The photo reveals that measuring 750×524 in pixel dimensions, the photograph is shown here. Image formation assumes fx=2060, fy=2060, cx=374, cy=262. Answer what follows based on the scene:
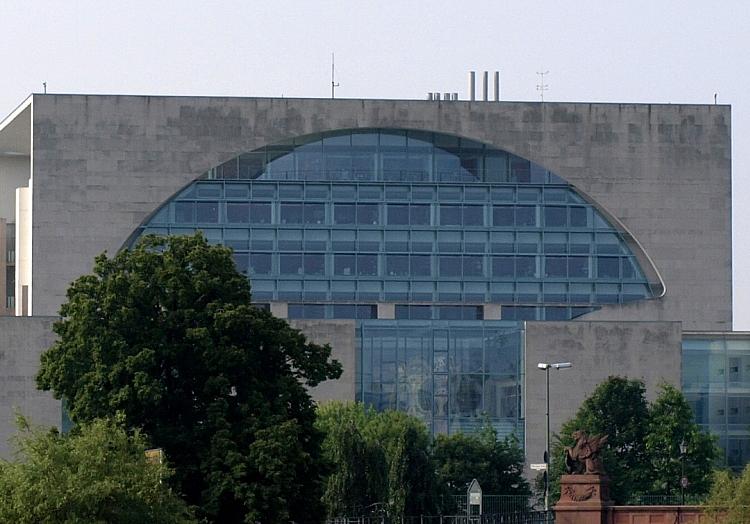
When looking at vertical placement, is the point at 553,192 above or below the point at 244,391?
above

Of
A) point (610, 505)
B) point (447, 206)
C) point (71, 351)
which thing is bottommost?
point (610, 505)

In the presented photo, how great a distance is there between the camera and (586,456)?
72125 mm

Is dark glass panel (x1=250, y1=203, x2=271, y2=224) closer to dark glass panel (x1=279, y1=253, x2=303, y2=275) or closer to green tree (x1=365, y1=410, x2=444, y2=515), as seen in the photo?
dark glass panel (x1=279, y1=253, x2=303, y2=275)

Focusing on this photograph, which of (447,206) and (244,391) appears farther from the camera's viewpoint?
(447,206)

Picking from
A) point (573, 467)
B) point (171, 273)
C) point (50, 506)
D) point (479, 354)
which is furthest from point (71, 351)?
point (479, 354)

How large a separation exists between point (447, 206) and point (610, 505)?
40.0 metres

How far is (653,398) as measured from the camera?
106 metres

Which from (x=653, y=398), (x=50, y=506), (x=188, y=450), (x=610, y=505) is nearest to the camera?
(x=50, y=506)

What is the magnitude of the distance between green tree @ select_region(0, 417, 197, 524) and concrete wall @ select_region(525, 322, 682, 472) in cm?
5542

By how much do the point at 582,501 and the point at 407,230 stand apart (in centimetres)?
4046

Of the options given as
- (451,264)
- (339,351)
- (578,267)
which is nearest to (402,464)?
(339,351)

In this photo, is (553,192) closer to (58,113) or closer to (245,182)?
(245,182)

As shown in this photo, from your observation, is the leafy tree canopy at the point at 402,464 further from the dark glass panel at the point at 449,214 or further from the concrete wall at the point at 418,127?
the concrete wall at the point at 418,127

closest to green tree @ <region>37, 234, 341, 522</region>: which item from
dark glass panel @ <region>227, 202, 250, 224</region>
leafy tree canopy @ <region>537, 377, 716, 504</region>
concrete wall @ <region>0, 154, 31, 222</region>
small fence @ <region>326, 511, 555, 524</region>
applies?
small fence @ <region>326, 511, 555, 524</region>
